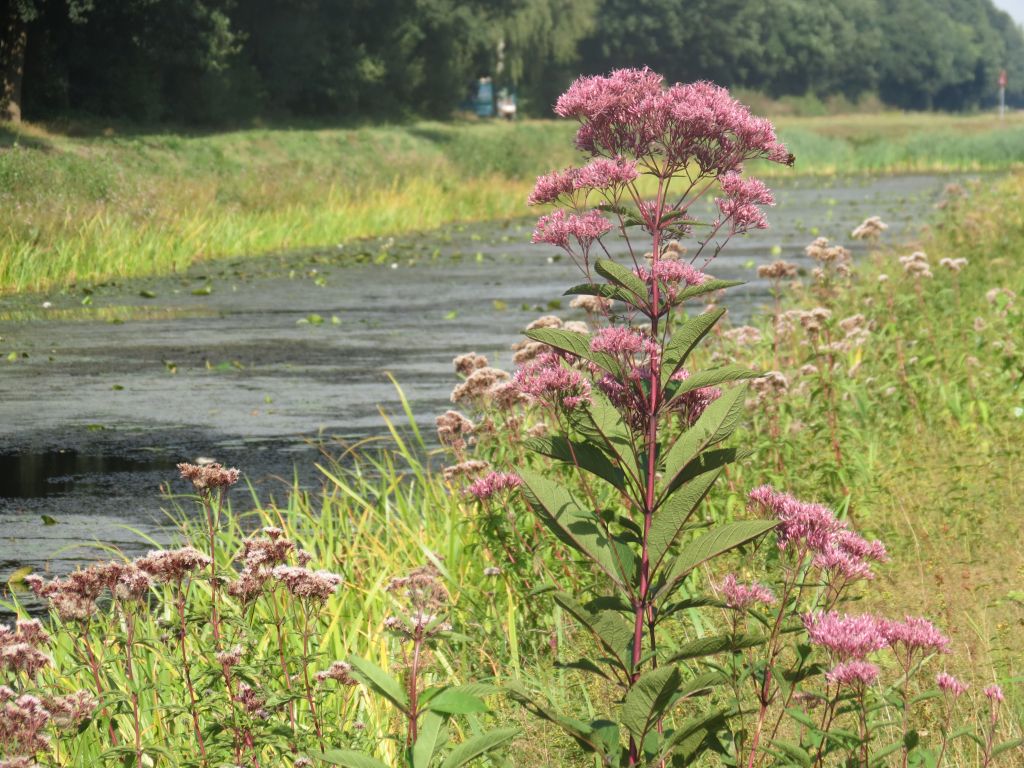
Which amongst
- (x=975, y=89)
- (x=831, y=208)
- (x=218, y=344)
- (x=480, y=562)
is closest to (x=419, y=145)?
(x=831, y=208)

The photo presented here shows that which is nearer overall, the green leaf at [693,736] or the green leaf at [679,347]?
the green leaf at [693,736]

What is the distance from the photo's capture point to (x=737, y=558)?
6.24 meters

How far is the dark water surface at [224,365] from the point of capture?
28.9 feet

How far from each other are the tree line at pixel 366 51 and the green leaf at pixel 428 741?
113ft

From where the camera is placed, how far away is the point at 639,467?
344 centimetres

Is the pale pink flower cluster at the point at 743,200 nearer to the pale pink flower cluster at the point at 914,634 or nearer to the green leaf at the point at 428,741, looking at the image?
the pale pink flower cluster at the point at 914,634

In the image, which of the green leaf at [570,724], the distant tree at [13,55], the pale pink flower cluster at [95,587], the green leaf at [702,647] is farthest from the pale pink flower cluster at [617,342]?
the distant tree at [13,55]

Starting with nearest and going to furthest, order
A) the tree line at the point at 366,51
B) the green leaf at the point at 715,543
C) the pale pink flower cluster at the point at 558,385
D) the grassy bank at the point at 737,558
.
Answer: the green leaf at the point at 715,543 < the pale pink flower cluster at the point at 558,385 < the grassy bank at the point at 737,558 < the tree line at the point at 366,51

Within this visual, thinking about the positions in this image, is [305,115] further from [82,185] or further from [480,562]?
[480,562]

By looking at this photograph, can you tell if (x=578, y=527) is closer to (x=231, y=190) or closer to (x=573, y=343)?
(x=573, y=343)

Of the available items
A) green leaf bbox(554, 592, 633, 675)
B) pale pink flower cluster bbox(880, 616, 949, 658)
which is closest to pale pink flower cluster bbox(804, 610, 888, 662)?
pale pink flower cluster bbox(880, 616, 949, 658)

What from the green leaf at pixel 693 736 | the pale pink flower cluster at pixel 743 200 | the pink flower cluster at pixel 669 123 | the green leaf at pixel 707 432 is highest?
the pink flower cluster at pixel 669 123

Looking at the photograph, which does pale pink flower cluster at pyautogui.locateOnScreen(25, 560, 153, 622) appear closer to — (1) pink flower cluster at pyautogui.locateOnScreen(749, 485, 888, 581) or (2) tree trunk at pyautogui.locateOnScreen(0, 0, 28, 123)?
(1) pink flower cluster at pyautogui.locateOnScreen(749, 485, 888, 581)

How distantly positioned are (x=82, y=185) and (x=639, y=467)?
22.1 metres
